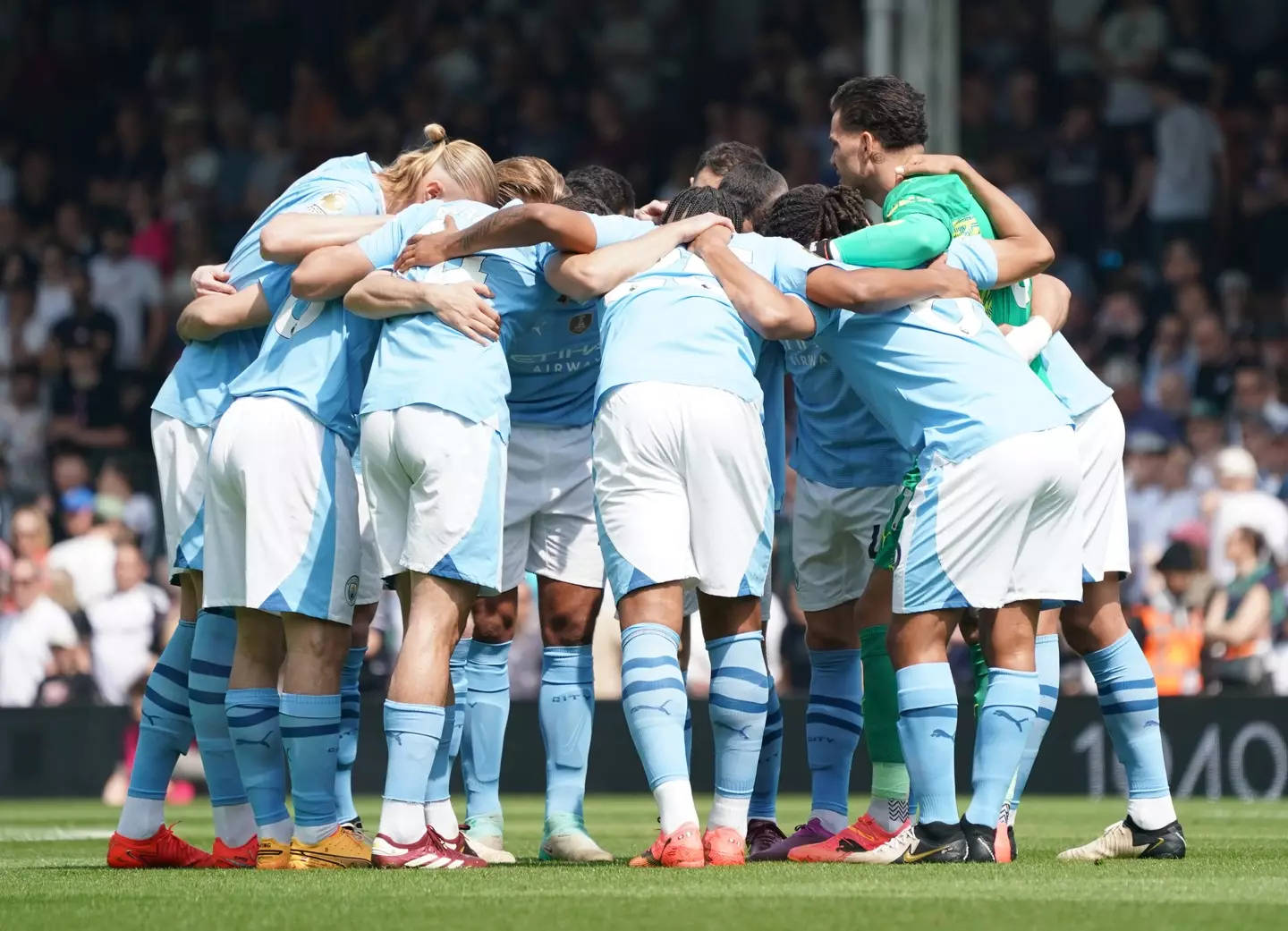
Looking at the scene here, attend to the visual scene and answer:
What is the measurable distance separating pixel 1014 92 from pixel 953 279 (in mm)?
10660

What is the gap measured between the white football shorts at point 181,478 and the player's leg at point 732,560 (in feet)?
5.84

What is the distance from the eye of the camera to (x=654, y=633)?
5.74 metres

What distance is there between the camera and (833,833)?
6430 millimetres

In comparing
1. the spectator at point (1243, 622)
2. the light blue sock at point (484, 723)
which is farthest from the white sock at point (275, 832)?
the spectator at point (1243, 622)

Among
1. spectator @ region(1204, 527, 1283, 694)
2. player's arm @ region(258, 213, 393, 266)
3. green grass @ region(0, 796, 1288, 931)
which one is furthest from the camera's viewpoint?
spectator @ region(1204, 527, 1283, 694)

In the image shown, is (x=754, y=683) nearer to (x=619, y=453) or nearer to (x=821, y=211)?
(x=619, y=453)

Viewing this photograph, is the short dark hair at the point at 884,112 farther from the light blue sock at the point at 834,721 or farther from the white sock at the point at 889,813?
the white sock at the point at 889,813

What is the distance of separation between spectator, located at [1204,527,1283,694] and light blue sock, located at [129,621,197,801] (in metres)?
7.20

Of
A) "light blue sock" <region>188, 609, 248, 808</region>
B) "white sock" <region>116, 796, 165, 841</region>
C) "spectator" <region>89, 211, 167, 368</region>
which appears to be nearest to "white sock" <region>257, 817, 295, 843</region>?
"light blue sock" <region>188, 609, 248, 808</region>

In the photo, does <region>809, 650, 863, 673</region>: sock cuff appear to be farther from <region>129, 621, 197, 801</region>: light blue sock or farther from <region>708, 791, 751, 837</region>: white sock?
<region>129, 621, 197, 801</region>: light blue sock

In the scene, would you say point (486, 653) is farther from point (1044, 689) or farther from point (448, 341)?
point (1044, 689)

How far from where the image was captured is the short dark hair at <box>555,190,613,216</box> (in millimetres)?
6688

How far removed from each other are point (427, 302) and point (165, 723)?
1.75m

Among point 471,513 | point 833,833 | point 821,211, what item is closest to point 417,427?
point 471,513
